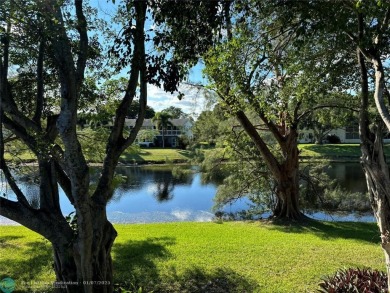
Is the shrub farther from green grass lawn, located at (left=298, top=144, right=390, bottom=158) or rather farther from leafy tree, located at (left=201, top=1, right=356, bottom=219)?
green grass lawn, located at (left=298, top=144, right=390, bottom=158)

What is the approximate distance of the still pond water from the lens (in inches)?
700

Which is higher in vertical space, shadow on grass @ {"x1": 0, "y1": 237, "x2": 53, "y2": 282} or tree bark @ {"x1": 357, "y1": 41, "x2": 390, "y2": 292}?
tree bark @ {"x1": 357, "y1": 41, "x2": 390, "y2": 292}

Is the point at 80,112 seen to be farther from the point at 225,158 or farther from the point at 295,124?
the point at 225,158

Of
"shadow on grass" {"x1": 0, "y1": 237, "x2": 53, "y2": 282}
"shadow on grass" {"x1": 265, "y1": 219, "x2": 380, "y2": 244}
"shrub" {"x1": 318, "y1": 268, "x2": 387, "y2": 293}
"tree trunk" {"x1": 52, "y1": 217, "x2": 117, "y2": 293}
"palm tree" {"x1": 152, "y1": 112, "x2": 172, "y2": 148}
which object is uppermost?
"palm tree" {"x1": 152, "y1": 112, "x2": 172, "y2": 148}

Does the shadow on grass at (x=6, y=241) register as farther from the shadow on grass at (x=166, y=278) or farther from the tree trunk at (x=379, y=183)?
the tree trunk at (x=379, y=183)

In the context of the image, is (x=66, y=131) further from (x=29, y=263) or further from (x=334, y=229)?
(x=334, y=229)

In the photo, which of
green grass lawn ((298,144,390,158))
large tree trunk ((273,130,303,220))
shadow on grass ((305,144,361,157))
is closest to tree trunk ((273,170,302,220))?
large tree trunk ((273,130,303,220))

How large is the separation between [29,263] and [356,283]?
6016 millimetres

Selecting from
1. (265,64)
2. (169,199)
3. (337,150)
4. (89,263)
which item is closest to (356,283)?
(89,263)

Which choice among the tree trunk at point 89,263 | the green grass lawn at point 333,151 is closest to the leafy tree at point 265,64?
the tree trunk at point 89,263

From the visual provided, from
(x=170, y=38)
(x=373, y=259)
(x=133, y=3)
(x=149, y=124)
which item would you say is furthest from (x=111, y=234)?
(x=149, y=124)

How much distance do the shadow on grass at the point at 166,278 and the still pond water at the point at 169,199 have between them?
16.1ft

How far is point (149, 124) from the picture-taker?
6494 cm

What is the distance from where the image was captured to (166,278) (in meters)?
6.29
